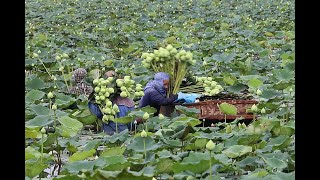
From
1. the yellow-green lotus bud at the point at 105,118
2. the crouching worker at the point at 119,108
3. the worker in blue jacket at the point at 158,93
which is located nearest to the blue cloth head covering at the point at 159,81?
the worker in blue jacket at the point at 158,93

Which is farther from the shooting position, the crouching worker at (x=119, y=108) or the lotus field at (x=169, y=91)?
the crouching worker at (x=119, y=108)

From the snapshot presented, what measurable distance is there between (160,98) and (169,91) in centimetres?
9

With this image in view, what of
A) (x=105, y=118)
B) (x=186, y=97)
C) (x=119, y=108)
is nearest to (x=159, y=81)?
(x=119, y=108)

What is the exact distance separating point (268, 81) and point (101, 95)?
174cm

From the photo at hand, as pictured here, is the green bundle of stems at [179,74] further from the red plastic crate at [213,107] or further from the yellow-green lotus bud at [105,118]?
the yellow-green lotus bud at [105,118]

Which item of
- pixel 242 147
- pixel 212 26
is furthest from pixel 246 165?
pixel 212 26

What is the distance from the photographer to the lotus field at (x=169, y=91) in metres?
2.82

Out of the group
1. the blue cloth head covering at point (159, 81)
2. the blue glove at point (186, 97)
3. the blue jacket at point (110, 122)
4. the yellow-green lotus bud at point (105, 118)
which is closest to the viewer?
the yellow-green lotus bud at point (105, 118)

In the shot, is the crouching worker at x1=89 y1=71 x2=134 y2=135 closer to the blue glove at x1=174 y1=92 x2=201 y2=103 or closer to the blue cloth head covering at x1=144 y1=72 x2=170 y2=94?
the blue cloth head covering at x1=144 y1=72 x2=170 y2=94

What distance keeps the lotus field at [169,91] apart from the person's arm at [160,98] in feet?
0.24

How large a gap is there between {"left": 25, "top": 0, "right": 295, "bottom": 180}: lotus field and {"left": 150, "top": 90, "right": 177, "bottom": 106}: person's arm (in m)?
0.07

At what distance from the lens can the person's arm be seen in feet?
15.4

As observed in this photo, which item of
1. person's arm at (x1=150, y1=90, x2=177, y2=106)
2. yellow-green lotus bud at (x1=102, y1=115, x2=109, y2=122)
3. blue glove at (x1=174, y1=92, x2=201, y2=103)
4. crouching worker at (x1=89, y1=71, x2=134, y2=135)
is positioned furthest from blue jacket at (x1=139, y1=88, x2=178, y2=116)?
yellow-green lotus bud at (x1=102, y1=115, x2=109, y2=122)

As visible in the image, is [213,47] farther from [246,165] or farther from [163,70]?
[246,165]
